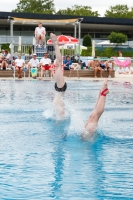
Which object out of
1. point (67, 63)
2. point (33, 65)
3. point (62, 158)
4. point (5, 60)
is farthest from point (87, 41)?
point (62, 158)

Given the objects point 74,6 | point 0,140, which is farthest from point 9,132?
point 74,6

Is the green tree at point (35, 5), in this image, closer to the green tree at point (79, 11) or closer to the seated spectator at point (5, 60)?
the green tree at point (79, 11)

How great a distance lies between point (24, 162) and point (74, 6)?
94816 mm

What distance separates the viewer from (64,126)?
813cm

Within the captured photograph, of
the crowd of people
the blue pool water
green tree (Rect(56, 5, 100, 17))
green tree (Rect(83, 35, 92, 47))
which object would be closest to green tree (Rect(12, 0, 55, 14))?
green tree (Rect(56, 5, 100, 17))

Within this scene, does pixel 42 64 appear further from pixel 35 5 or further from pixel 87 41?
pixel 35 5

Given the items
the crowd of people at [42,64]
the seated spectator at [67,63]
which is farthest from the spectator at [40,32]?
the seated spectator at [67,63]

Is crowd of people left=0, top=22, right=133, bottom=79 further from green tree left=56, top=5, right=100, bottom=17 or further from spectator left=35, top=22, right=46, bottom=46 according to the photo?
green tree left=56, top=5, right=100, bottom=17

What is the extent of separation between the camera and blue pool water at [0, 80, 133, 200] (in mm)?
4527

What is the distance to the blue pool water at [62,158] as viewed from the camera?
4.53 meters

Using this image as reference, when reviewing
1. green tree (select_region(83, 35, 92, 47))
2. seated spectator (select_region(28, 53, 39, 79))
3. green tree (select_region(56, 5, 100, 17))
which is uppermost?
green tree (select_region(56, 5, 100, 17))

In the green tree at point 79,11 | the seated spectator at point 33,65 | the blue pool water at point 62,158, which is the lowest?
the blue pool water at point 62,158

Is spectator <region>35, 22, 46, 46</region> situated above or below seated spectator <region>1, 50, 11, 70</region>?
above

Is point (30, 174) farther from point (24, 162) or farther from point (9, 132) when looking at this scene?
point (9, 132)
